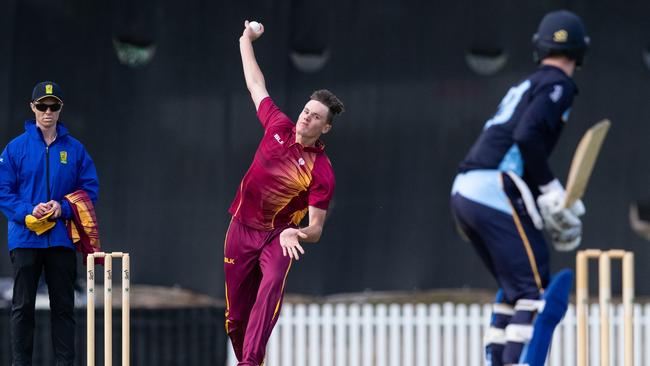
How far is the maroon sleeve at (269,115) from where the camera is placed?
523 centimetres

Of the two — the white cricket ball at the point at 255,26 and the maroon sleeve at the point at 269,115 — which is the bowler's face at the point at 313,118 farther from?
the white cricket ball at the point at 255,26

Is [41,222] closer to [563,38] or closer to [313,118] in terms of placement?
[313,118]

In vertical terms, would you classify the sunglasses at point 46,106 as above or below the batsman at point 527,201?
above

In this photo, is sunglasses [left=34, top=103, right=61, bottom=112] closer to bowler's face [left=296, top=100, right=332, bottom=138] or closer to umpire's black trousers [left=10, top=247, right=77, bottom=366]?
umpire's black trousers [left=10, top=247, right=77, bottom=366]

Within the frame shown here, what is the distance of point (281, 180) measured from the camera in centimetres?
516

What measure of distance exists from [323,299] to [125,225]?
1.38 metres

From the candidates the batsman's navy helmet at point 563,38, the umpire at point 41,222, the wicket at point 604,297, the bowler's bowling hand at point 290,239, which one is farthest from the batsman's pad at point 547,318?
the umpire at point 41,222

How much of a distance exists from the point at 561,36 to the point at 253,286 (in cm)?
188

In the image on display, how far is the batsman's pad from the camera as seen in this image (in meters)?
3.91

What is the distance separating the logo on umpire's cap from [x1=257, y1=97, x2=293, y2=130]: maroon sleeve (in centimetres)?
153

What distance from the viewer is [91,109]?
827cm

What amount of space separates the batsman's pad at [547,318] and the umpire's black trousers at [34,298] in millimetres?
2323

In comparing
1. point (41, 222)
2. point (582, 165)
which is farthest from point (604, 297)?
point (41, 222)

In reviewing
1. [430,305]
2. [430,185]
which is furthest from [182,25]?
[430,305]
